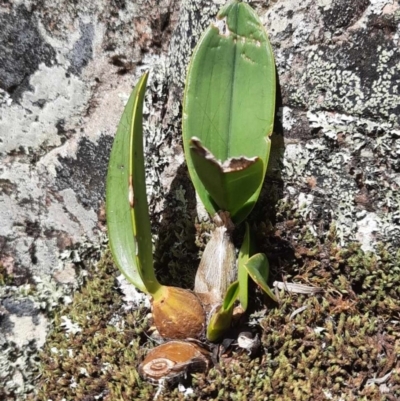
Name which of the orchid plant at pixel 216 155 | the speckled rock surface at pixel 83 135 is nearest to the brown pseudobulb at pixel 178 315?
the orchid plant at pixel 216 155

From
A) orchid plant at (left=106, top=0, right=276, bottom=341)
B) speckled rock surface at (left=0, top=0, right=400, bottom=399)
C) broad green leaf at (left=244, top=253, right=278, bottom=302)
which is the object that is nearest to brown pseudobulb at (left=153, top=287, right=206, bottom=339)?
orchid plant at (left=106, top=0, right=276, bottom=341)

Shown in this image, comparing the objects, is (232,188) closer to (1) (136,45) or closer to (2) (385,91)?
(2) (385,91)

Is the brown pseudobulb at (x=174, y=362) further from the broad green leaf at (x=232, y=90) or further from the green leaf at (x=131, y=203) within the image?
the broad green leaf at (x=232, y=90)

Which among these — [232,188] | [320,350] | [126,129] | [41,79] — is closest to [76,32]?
[41,79]

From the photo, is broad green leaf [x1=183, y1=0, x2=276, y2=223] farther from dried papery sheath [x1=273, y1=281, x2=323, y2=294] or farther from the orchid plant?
dried papery sheath [x1=273, y1=281, x2=323, y2=294]

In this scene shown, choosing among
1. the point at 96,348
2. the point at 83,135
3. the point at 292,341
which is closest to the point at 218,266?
the point at 292,341

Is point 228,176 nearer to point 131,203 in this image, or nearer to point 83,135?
point 131,203
